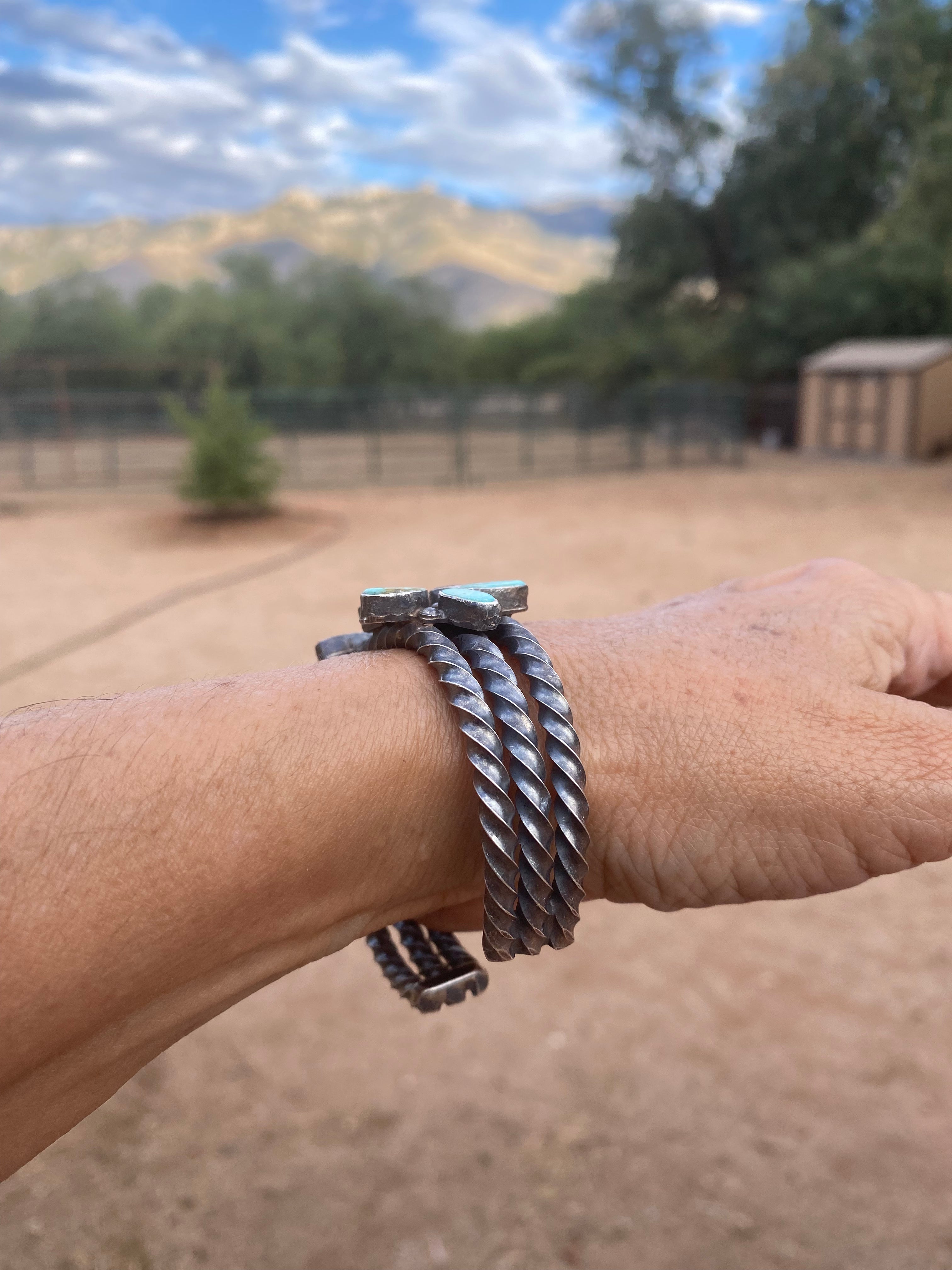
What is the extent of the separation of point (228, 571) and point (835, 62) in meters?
23.0

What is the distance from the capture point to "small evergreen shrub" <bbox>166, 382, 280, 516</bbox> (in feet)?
39.2

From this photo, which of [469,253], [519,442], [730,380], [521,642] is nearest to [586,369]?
[730,380]

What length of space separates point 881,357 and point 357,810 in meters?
17.9

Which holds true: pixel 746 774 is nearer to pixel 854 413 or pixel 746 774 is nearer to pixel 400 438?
pixel 854 413

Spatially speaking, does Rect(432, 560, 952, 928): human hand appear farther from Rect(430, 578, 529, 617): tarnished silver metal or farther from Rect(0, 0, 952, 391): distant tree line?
Rect(0, 0, 952, 391): distant tree line

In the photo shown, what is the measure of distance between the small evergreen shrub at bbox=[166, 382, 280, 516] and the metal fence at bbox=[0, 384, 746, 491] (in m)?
2.75

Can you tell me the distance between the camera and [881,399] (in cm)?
1627

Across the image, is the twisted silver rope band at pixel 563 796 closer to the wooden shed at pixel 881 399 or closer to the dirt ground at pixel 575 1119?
the dirt ground at pixel 575 1119

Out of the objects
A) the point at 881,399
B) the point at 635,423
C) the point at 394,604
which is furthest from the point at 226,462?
the point at 394,604

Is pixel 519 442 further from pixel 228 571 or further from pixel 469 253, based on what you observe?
pixel 469 253

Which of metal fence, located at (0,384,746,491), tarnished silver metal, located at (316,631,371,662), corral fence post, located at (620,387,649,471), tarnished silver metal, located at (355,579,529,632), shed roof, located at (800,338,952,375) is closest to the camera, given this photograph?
tarnished silver metal, located at (355,579,529,632)

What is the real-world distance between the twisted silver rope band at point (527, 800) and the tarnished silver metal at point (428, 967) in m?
0.12

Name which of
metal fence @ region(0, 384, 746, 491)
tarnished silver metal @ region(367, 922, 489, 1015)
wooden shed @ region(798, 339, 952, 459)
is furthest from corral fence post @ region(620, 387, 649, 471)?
tarnished silver metal @ region(367, 922, 489, 1015)

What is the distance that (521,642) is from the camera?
974mm
